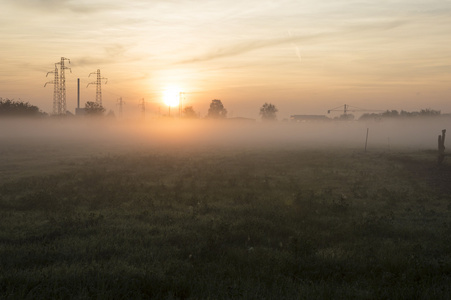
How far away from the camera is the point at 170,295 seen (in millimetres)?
6949

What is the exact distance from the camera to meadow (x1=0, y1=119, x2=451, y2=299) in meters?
7.36

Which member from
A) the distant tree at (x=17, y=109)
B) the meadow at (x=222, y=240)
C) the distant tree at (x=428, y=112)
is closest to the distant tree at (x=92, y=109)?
the distant tree at (x=17, y=109)

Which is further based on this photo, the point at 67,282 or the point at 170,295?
the point at 67,282

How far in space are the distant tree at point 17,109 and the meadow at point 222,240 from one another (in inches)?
3611

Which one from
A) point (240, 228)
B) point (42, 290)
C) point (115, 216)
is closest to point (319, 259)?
point (240, 228)

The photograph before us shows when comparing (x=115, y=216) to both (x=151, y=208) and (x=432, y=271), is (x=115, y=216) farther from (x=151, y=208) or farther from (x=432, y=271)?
(x=432, y=271)

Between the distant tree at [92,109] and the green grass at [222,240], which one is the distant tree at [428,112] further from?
the green grass at [222,240]

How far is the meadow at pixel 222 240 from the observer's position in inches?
290

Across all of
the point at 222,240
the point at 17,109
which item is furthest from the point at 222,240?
the point at 17,109

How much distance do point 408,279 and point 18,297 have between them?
25.1ft

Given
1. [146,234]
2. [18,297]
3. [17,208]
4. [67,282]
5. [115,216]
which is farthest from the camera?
[17,208]

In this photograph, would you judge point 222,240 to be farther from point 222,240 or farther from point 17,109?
point 17,109

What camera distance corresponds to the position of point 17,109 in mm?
102062

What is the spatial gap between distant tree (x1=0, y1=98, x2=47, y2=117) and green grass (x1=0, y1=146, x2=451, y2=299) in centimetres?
9196
